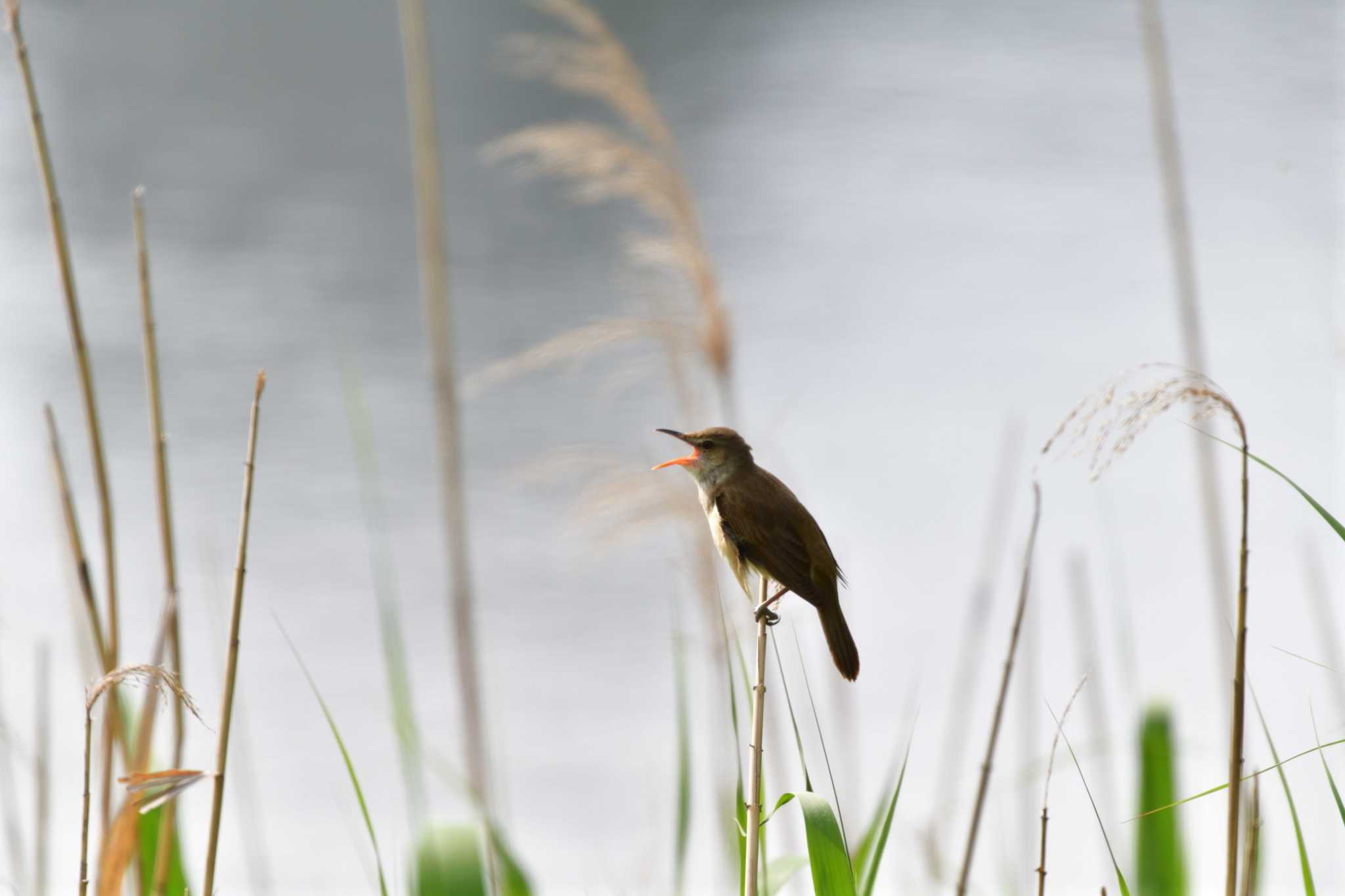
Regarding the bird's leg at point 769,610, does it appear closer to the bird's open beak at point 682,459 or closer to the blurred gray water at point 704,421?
the bird's open beak at point 682,459

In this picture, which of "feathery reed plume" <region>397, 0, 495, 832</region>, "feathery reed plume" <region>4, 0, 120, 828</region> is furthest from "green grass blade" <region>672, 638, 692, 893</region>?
"feathery reed plume" <region>397, 0, 495, 832</region>

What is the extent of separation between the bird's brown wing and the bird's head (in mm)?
102

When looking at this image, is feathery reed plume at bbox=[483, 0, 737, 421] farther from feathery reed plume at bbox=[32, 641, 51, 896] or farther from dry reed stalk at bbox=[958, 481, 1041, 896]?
dry reed stalk at bbox=[958, 481, 1041, 896]

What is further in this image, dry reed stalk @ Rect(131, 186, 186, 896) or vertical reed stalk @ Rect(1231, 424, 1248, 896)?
dry reed stalk @ Rect(131, 186, 186, 896)

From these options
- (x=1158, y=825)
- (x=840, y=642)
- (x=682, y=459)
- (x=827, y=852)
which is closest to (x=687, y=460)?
(x=682, y=459)

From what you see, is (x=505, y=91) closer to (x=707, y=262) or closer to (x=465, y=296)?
(x=465, y=296)

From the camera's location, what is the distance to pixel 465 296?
11781 mm

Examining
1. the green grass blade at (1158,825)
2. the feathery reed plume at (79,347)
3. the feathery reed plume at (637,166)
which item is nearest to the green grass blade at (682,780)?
the feathery reed plume at (79,347)

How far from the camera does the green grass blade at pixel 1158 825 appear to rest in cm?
215

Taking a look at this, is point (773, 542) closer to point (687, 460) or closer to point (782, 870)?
point (687, 460)

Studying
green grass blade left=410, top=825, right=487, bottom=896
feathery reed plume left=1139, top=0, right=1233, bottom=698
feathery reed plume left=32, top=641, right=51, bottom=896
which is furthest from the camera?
feathery reed plume left=1139, top=0, right=1233, bottom=698

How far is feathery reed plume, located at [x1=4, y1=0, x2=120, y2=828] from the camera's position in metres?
1.56

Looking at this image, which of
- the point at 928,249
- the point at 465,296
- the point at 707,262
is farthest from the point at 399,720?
the point at 928,249

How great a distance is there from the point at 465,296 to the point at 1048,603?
587 centimetres
